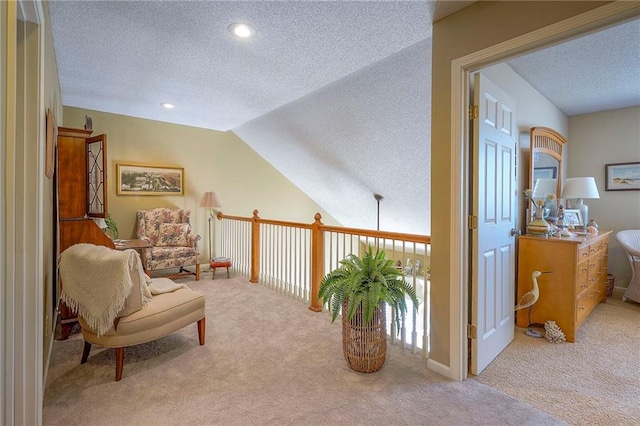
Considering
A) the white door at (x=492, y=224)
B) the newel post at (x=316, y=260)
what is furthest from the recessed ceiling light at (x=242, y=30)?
the newel post at (x=316, y=260)

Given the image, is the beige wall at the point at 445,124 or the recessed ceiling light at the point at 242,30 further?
the recessed ceiling light at the point at 242,30

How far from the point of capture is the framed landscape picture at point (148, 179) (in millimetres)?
4660

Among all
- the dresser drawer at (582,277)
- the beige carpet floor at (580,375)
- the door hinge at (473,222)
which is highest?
the door hinge at (473,222)

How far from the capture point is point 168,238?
464 centimetres

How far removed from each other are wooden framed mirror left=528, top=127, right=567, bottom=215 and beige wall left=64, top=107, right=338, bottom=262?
4.47 m

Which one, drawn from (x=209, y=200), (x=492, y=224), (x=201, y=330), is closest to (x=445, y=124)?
(x=492, y=224)

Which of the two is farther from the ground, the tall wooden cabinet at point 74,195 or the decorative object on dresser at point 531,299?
the tall wooden cabinet at point 74,195

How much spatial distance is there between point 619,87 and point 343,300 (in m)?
3.71

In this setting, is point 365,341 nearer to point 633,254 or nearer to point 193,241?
point 193,241

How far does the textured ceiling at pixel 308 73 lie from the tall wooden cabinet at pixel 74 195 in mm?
800

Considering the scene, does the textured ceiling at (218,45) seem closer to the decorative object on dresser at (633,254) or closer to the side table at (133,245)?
the side table at (133,245)

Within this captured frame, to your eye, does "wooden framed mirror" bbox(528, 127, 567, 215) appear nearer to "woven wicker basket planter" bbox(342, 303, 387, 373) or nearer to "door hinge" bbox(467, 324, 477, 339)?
"door hinge" bbox(467, 324, 477, 339)

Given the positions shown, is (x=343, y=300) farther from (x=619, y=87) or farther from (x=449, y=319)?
(x=619, y=87)

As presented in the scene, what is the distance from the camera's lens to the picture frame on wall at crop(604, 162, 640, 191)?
373 centimetres
